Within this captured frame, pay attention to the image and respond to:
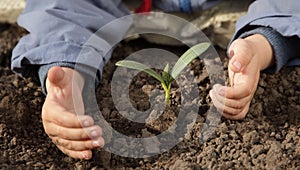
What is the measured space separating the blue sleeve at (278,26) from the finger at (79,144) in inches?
22.0

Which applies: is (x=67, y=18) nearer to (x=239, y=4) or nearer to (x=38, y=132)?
(x=38, y=132)

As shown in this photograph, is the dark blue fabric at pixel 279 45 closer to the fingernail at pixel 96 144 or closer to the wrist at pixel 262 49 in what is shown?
the wrist at pixel 262 49

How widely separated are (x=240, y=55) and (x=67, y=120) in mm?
455

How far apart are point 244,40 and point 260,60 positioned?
0.07 meters

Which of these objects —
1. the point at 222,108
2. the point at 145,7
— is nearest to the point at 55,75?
the point at 222,108

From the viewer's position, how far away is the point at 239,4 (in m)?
1.89

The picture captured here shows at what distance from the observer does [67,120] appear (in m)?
1.37

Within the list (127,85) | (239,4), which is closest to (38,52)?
(127,85)

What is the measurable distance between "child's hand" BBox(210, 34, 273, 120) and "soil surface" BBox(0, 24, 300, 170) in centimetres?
4

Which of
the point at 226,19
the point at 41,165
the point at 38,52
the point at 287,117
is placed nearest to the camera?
the point at 41,165

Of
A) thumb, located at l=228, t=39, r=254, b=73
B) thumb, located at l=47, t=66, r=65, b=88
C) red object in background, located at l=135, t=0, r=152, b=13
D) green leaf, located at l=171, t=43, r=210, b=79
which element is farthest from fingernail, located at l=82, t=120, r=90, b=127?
red object in background, located at l=135, t=0, r=152, b=13

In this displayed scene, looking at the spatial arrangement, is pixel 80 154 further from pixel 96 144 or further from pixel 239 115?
pixel 239 115

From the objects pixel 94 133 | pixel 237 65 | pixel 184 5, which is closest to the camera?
pixel 94 133

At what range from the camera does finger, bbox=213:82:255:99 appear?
1.40m
